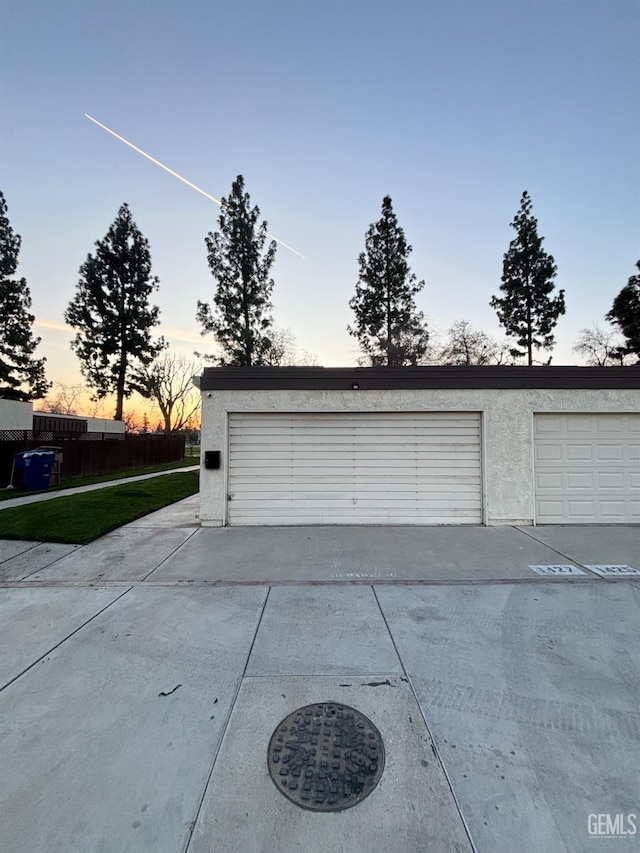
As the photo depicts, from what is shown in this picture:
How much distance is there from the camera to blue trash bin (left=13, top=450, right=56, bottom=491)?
11.4m

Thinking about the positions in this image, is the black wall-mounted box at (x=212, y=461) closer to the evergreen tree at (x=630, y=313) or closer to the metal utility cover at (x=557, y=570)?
the metal utility cover at (x=557, y=570)

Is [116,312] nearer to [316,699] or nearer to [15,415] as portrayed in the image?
[15,415]

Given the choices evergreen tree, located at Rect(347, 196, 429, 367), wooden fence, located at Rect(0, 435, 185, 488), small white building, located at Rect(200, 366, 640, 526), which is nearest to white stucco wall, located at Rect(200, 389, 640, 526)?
small white building, located at Rect(200, 366, 640, 526)

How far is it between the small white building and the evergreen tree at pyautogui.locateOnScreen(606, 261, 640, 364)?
65.7 ft

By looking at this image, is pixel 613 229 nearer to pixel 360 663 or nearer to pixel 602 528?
pixel 602 528

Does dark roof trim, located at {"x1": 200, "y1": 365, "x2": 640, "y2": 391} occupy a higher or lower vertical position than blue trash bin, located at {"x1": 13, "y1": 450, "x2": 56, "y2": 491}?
higher

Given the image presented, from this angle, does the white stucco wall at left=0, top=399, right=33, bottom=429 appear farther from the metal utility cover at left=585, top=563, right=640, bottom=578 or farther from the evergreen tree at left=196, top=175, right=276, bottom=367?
the metal utility cover at left=585, top=563, right=640, bottom=578

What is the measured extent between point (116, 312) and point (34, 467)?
15.2m

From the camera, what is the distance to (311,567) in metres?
4.69

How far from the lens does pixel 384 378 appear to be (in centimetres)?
682

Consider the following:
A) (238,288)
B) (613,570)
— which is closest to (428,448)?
(613,570)

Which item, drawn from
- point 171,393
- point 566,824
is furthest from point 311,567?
point 171,393

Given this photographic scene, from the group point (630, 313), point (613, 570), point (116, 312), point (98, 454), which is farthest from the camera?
point (116, 312)

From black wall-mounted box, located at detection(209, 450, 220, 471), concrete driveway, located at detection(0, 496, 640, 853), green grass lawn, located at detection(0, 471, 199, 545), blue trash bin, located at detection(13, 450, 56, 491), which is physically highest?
black wall-mounted box, located at detection(209, 450, 220, 471)
